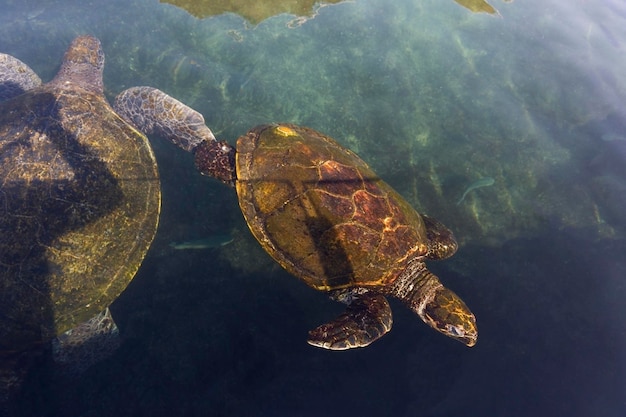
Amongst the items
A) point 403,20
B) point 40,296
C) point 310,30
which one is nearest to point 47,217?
point 40,296

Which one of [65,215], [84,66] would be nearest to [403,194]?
[65,215]

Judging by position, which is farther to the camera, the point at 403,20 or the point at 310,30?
the point at 403,20

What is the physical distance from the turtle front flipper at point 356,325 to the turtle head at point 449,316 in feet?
1.87

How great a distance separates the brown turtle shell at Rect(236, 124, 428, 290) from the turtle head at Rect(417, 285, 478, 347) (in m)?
0.57

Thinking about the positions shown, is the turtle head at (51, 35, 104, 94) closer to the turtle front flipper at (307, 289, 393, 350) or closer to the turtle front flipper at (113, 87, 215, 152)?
the turtle front flipper at (113, 87, 215, 152)

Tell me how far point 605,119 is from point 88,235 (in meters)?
9.41

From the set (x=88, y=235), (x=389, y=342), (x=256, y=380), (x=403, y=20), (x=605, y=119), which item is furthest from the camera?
(x=403, y=20)

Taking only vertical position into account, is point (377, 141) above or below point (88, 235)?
above

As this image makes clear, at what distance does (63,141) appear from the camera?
434 cm

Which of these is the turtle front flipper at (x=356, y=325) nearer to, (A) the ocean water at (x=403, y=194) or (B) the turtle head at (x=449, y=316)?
(B) the turtle head at (x=449, y=316)

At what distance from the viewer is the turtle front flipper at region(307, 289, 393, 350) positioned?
3.69 metres

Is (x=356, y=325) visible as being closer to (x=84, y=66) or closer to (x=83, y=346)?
(x=83, y=346)

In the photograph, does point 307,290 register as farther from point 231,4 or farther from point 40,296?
point 231,4

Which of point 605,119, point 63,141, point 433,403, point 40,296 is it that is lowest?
point 433,403
